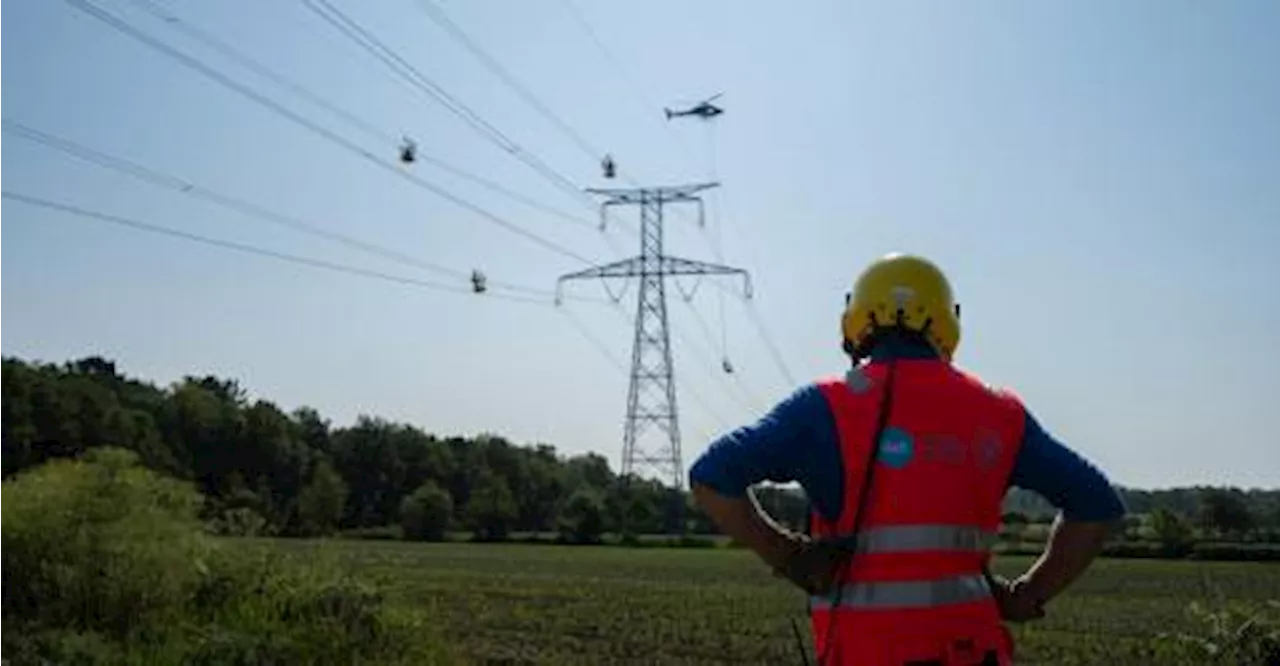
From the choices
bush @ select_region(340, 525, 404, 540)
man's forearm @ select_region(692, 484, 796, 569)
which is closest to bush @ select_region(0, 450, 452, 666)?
man's forearm @ select_region(692, 484, 796, 569)

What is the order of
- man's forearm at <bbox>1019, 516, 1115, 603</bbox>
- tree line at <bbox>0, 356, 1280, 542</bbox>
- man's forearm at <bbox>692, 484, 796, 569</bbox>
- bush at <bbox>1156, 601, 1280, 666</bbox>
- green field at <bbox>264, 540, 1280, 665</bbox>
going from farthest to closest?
tree line at <bbox>0, 356, 1280, 542</bbox>, green field at <bbox>264, 540, 1280, 665</bbox>, bush at <bbox>1156, 601, 1280, 666</bbox>, man's forearm at <bbox>1019, 516, 1115, 603</bbox>, man's forearm at <bbox>692, 484, 796, 569</bbox>

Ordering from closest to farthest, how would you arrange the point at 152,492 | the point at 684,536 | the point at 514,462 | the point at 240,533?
the point at 152,492
the point at 240,533
the point at 684,536
the point at 514,462

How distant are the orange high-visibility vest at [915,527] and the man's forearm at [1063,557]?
22 centimetres

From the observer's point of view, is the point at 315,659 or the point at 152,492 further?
the point at 152,492

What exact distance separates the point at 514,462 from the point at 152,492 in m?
136

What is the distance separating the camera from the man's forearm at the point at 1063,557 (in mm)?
3717

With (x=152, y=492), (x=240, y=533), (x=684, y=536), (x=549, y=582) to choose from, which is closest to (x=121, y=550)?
(x=152, y=492)

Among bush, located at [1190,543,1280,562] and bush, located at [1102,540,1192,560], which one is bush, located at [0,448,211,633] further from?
bush, located at [1102,540,1192,560]

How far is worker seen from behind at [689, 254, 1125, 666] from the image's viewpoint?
3.41 metres

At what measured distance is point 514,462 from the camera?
156125mm

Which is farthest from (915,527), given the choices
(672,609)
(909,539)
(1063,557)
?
(672,609)

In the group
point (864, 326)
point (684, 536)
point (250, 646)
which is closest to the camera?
point (864, 326)

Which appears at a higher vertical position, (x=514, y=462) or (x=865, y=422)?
(x=514, y=462)

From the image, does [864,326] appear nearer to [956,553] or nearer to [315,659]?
[956,553]
